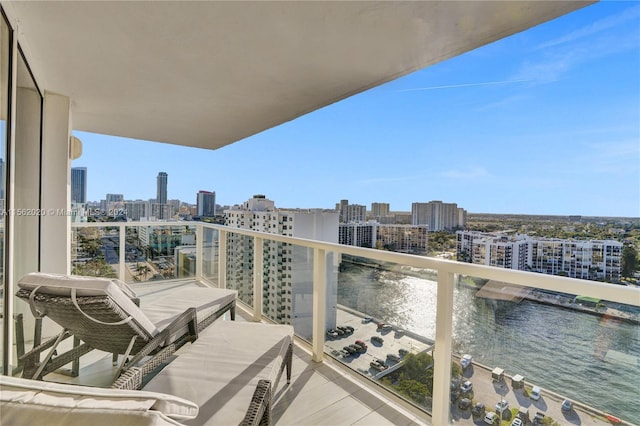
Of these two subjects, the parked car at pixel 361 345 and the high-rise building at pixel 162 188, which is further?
the high-rise building at pixel 162 188

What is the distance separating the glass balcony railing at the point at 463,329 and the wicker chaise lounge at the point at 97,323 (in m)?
1.26

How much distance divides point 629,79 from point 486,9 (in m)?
3.37

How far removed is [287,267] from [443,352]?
2.00 m

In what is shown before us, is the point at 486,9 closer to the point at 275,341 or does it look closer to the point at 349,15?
the point at 349,15

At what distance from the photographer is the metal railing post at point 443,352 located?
2.06 meters

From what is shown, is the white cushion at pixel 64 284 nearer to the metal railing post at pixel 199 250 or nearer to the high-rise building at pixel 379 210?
the high-rise building at pixel 379 210

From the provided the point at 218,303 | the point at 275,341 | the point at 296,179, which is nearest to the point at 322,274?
the point at 275,341

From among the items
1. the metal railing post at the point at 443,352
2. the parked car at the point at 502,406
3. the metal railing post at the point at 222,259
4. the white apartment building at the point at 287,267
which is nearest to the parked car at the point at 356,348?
the white apartment building at the point at 287,267

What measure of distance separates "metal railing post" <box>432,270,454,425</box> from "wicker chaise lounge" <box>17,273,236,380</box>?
196cm

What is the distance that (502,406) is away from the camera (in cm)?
Answer: 180

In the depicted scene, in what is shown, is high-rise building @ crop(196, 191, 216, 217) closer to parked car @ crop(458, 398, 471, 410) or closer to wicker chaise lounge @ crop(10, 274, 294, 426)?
wicker chaise lounge @ crop(10, 274, 294, 426)

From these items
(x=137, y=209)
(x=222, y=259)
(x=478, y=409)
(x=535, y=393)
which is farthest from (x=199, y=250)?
(x=535, y=393)

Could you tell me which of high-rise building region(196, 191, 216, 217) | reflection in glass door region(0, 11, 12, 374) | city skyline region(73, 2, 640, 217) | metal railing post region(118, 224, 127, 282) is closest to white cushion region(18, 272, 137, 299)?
reflection in glass door region(0, 11, 12, 374)

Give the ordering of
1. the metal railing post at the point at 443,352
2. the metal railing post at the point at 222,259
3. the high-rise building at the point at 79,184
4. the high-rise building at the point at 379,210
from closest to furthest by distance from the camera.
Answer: the metal railing post at the point at 443,352, the high-rise building at the point at 79,184, the high-rise building at the point at 379,210, the metal railing post at the point at 222,259
